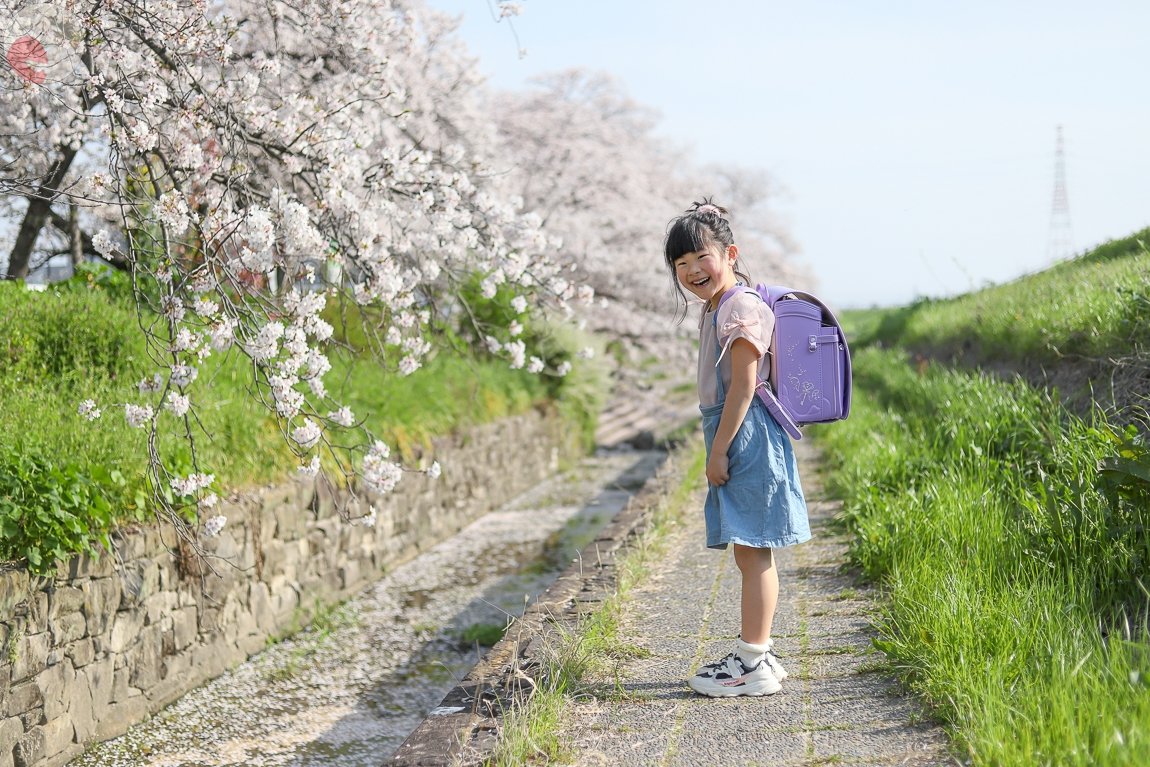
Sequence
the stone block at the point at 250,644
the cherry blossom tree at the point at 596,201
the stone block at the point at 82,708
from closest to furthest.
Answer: the stone block at the point at 82,708
the stone block at the point at 250,644
the cherry blossom tree at the point at 596,201

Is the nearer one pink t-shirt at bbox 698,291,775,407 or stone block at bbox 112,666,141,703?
pink t-shirt at bbox 698,291,775,407

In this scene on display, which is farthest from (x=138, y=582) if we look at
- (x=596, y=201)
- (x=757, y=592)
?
(x=596, y=201)

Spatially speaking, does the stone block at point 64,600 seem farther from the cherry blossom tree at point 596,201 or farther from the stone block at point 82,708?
the cherry blossom tree at point 596,201

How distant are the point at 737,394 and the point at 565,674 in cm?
113

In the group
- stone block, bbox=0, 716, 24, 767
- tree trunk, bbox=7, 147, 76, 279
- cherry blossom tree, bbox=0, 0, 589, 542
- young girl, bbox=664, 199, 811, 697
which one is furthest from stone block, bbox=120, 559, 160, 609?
young girl, bbox=664, 199, 811, 697

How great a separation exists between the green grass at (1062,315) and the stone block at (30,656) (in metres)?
5.50

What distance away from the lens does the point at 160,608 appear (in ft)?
17.1

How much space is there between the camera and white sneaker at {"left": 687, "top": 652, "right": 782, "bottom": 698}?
326cm

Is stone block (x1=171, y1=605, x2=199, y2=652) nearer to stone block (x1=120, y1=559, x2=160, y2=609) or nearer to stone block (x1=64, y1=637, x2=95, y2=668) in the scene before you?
stone block (x1=120, y1=559, x2=160, y2=609)

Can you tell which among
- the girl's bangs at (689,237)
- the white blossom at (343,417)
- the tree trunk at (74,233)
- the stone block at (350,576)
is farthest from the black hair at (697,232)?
the tree trunk at (74,233)

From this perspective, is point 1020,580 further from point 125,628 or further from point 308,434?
point 125,628

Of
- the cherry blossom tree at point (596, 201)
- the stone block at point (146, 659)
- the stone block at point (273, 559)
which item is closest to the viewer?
the stone block at point (146, 659)

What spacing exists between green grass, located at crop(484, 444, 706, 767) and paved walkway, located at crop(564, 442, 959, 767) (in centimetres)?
6
